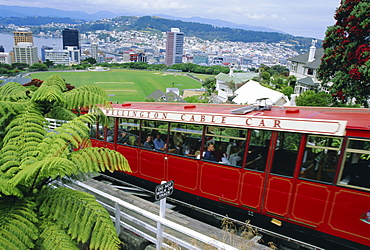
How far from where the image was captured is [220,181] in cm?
720

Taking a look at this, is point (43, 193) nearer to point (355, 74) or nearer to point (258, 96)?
point (355, 74)

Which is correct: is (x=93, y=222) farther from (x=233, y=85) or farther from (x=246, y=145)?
(x=233, y=85)

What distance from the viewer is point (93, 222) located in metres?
4.03

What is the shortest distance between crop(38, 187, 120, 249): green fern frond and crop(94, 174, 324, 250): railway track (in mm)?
1905

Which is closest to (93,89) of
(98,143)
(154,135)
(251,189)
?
(154,135)

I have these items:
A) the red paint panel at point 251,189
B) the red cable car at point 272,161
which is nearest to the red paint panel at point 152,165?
the red cable car at point 272,161

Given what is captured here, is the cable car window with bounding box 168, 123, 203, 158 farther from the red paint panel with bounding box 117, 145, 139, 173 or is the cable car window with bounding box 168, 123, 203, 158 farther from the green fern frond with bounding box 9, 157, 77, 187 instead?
the green fern frond with bounding box 9, 157, 77, 187

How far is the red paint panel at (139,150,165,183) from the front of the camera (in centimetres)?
832

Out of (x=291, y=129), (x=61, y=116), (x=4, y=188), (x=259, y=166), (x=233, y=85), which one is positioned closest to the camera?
(x=4, y=188)

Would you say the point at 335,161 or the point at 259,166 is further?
the point at 259,166

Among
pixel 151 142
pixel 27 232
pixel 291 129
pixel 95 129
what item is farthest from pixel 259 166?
pixel 95 129

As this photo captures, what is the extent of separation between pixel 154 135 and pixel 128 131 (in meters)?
A: 1.03

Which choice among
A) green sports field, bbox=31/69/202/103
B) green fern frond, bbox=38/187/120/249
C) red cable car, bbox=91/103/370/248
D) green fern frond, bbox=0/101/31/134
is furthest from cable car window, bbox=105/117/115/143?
green sports field, bbox=31/69/202/103

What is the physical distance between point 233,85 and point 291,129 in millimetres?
74045
